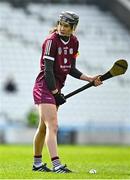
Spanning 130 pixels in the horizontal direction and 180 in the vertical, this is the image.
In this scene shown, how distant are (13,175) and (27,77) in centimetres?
2058

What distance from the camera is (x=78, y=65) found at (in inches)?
1192

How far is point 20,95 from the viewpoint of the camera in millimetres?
28750

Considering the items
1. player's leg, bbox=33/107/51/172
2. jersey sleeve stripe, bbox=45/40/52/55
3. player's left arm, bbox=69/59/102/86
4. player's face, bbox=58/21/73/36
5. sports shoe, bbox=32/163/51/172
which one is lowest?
sports shoe, bbox=32/163/51/172

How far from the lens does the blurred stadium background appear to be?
1000 inches

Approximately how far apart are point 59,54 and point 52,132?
90 centimetres

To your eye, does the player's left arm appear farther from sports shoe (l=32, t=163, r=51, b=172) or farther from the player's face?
sports shoe (l=32, t=163, r=51, b=172)

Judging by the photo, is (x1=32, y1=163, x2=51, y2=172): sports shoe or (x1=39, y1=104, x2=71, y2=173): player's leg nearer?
(x1=39, y1=104, x2=71, y2=173): player's leg

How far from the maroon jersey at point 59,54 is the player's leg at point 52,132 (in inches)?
13.3

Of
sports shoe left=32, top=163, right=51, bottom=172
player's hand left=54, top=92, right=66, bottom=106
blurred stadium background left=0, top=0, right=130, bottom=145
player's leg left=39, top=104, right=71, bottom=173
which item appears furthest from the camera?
blurred stadium background left=0, top=0, right=130, bottom=145

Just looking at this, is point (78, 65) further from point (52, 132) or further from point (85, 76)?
point (52, 132)

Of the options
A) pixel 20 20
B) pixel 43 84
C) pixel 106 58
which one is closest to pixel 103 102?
Result: pixel 106 58

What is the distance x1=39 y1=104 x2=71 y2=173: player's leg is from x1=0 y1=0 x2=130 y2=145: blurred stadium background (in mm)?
14805

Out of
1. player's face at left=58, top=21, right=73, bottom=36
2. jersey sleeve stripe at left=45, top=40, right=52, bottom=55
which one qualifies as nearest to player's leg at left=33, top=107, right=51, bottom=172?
jersey sleeve stripe at left=45, top=40, right=52, bottom=55

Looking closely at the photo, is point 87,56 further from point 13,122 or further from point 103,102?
point 13,122
